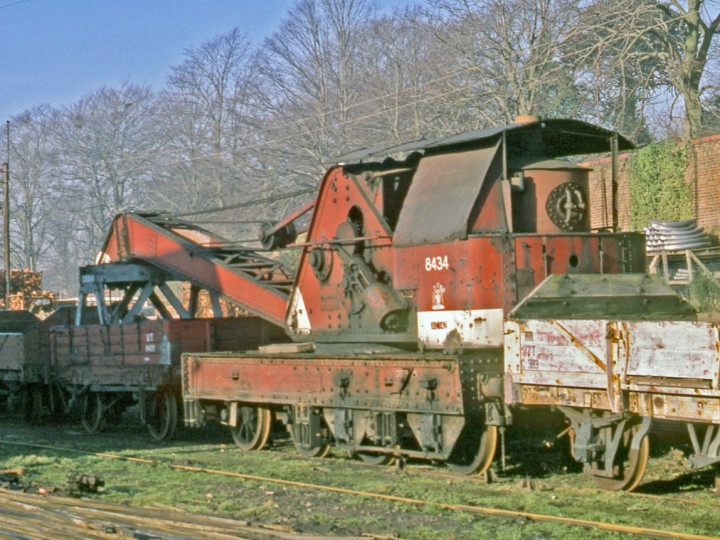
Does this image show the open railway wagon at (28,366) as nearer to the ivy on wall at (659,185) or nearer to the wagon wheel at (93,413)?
the wagon wheel at (93,413)

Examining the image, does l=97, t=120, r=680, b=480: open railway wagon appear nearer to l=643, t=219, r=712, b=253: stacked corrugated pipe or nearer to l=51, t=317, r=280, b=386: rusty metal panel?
l=51, t=317, r=280, b=386: rusty metal panel

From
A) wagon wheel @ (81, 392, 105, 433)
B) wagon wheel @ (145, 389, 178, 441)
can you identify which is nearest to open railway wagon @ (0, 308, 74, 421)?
wagon wheel @ (81, 392, 105, 433)

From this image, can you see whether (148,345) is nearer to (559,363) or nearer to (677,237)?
(559,363)

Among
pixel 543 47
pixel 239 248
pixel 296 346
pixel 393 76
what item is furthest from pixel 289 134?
pixel 296 346

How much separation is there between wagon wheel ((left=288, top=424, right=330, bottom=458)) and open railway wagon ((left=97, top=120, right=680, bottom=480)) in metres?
0.03

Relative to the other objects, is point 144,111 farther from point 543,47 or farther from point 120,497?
point 120,497

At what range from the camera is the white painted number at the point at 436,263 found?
11.3m

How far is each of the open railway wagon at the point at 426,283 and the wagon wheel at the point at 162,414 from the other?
264 centimetres

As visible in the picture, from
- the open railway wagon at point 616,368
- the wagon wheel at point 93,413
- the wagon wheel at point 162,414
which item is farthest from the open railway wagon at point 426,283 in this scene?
the wagon wheel at point 93,413

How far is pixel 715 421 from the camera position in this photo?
8.29 m

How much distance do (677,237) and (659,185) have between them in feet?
9.23

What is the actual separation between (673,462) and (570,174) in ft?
11.2

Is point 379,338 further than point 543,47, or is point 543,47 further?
point 543,47

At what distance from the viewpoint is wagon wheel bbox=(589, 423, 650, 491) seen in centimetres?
960
